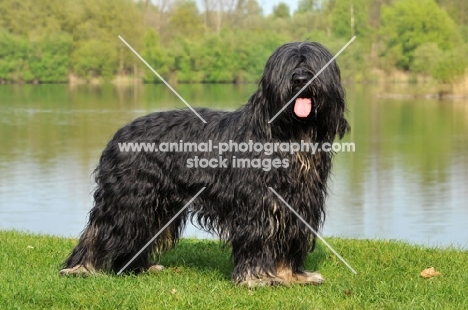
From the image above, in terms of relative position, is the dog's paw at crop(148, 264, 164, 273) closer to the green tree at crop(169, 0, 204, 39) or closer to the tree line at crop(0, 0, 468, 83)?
the tree line at crop(0, 0, 468, 83)

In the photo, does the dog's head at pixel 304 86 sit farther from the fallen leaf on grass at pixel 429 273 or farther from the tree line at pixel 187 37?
the tree line at pixel 187 37

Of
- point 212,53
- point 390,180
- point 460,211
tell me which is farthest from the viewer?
point 212,53

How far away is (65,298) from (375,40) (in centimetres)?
6193

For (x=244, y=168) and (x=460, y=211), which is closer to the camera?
(x=244, y=168)

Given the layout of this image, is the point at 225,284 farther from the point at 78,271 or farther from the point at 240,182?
the point at 78,271

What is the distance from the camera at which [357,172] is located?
59.4 feet

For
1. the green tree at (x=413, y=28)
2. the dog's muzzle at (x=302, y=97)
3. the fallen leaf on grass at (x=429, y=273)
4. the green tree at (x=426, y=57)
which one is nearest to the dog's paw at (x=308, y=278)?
the fallen leaf on grass at (x=429, y=273)

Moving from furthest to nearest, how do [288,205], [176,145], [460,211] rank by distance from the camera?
1. [460,211]
2. [176,145]
3. [288,205]

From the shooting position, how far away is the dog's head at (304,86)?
231 inches

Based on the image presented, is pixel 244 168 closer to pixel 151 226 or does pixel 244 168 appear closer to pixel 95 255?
pixel 151 226

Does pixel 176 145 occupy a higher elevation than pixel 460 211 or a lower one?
higher

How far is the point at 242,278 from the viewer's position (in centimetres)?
639

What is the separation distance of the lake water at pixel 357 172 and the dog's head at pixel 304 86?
3.68 feet

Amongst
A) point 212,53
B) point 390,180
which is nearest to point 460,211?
point 390,180
